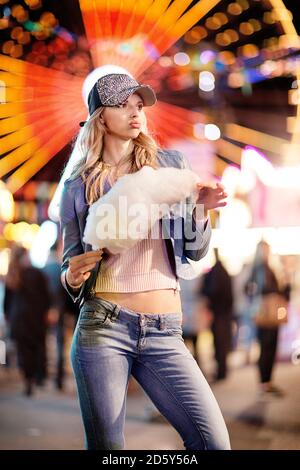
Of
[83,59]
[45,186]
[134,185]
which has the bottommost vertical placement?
[45,186]

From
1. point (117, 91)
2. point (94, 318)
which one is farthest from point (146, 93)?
point (94, 318)

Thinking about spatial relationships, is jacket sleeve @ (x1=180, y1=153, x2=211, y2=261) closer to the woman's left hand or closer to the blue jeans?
the woman's left hand

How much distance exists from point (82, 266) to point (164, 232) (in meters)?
0.28

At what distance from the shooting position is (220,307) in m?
8.45

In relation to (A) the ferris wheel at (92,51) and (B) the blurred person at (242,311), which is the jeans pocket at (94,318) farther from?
(B) the blurred person at (242,311)

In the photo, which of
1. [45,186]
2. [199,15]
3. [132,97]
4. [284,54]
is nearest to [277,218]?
[284,54]

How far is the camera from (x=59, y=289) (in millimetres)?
8000

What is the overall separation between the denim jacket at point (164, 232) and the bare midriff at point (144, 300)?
68 millimetres

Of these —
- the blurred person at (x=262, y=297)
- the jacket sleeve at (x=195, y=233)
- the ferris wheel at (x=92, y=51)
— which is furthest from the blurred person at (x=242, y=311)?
the jacket sleeve at (x=195, y=233)

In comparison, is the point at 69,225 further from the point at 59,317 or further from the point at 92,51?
the point at 59,317

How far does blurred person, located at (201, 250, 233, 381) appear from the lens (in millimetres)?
8250

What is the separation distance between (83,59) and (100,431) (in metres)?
4.79

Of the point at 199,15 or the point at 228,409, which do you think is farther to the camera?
the point at 199,15

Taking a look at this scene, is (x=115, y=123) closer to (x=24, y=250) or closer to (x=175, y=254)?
(x=175, y=254)
